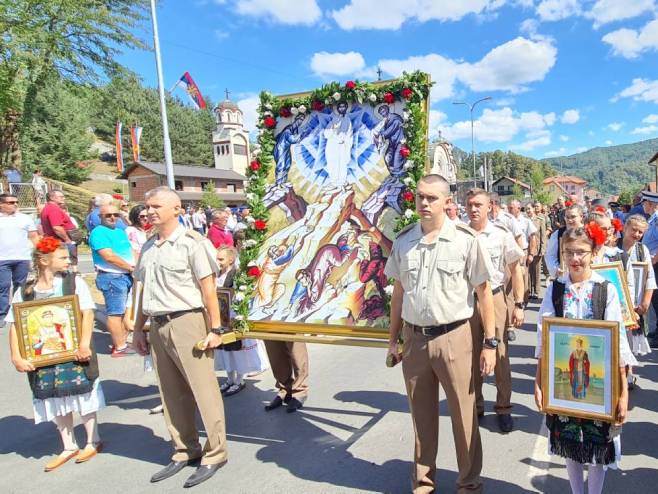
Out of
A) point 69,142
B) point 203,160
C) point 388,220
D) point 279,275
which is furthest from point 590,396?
point 203,160

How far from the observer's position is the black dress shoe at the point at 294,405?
4727 mm

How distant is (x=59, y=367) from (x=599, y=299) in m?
4.12

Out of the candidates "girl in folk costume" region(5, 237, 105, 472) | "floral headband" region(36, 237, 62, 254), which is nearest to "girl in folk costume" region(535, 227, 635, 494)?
"girl in folk costume" region(5, 237, 105, 472)

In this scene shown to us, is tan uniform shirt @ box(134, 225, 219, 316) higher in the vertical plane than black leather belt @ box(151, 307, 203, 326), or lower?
higher

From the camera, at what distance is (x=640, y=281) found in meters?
4.54

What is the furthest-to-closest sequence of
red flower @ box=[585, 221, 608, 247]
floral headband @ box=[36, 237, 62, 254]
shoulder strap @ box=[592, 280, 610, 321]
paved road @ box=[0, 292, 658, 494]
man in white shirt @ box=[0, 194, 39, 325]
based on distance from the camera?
man in white shirt @ box=[0, 194, 39, 325]
floral headband @ box=[36, 237, 62, 254]
paved road @ box=[0, 292, 658, 494]
red flower @ box=[585, 221, 608, 247]
shoulder strap @ box=[592, 280, 610, 321]

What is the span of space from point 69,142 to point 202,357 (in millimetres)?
46505

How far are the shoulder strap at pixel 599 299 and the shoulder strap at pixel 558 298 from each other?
169 millimetres

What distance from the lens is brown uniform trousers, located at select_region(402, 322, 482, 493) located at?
2900 mm

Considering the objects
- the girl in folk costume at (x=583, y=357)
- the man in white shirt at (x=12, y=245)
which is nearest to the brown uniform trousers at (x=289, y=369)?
the girl in folk costume at (x=583, y=357)

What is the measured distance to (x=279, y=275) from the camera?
423 centimetres

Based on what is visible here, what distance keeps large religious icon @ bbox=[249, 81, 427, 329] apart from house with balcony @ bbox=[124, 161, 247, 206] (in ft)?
141

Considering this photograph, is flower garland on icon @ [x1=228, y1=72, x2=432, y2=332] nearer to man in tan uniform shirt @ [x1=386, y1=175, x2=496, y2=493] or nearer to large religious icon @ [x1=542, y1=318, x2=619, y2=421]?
man in tan uniform shirt @ [x1=386, y1=175, x2=496, y2=493]

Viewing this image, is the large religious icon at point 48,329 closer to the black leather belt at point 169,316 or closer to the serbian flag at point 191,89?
the black leather belt at point 169,316
